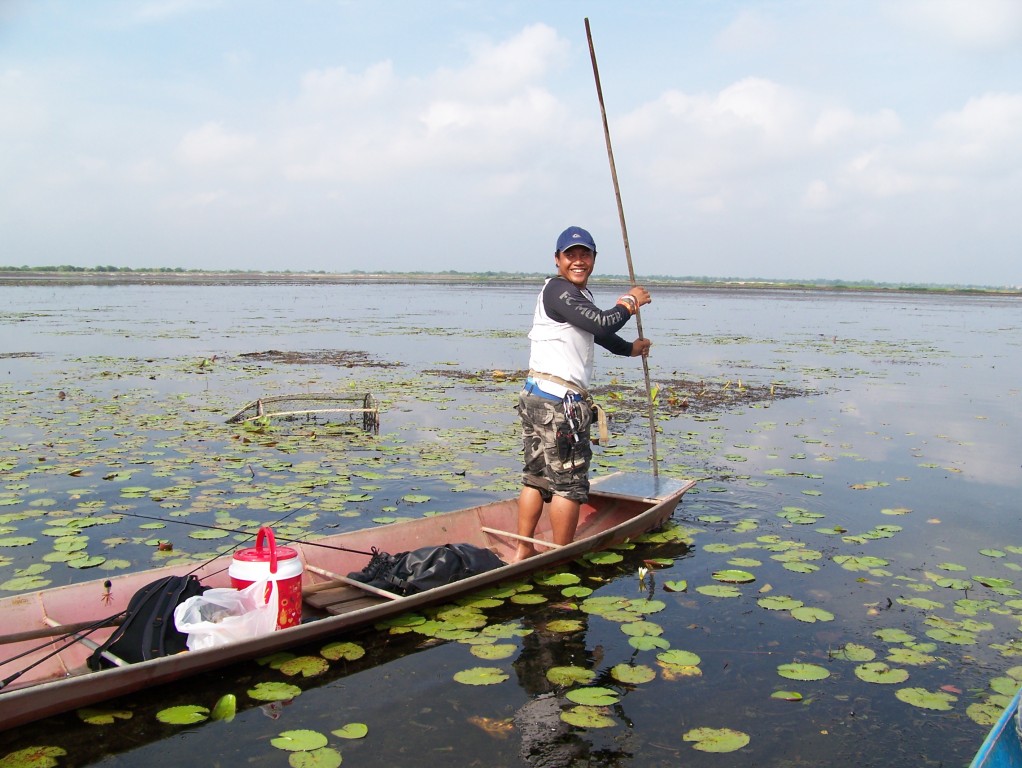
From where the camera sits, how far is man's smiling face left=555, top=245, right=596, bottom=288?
17.3 feet

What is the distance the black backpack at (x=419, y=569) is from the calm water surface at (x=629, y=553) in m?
0.40

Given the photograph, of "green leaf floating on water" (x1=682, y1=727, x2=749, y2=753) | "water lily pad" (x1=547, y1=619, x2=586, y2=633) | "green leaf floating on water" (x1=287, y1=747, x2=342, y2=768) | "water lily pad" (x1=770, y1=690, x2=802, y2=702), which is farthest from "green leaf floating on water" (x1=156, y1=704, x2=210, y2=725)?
"water lily pad" (x1=770, y1=690, x2=802, y2=702)

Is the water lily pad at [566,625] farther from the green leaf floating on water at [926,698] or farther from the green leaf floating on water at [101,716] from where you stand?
the green leaf floating on water at [101,716]

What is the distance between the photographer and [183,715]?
3.62m

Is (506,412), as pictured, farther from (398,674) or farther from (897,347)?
(897,347)

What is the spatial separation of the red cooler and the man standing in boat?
186 cm

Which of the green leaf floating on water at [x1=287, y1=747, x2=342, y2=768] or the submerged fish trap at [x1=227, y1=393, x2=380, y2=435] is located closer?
the green leaf floating on water at [x1=287, y1=747, x2=342, y2=768]

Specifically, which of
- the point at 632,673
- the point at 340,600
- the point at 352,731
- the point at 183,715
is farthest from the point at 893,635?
the point at 183,715

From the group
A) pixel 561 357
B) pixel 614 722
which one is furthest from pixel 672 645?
pixel 561 357

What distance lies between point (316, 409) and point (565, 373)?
583 centimetres

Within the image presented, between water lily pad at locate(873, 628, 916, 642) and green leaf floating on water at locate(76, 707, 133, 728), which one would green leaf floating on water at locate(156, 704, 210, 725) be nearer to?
green leaf floating on water at locate(76, 707, 133, 728)

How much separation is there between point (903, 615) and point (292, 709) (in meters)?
3.73

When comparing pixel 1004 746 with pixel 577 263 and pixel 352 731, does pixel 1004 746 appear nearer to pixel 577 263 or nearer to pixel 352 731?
pixel 352 731

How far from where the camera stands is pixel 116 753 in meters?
3.37
